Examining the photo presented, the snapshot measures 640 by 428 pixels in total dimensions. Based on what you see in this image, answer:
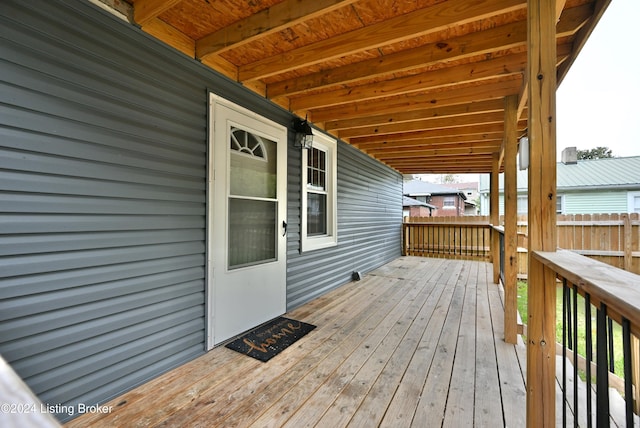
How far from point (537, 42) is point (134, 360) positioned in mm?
3079

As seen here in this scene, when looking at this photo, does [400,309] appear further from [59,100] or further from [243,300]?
[59,100]

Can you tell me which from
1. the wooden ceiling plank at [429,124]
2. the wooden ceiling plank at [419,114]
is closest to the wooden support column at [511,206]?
the wooden ceiling plank at [419,114]

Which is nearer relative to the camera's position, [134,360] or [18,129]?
[18,129]

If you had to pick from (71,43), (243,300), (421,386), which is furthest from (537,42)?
(243,300)

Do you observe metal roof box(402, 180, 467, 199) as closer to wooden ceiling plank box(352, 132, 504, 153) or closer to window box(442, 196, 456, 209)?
window box(442, 196, 456, 209)

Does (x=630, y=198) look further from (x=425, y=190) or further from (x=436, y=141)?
(x=436, y=141)

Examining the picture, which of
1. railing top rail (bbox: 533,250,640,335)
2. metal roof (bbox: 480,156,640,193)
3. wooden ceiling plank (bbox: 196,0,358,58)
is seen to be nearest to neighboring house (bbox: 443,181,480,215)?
metal roof (bbox: 480,156,640,193)

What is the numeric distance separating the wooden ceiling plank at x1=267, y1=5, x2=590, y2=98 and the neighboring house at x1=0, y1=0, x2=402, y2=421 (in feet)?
1.86

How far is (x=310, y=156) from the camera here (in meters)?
4.09

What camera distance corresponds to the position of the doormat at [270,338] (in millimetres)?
2430

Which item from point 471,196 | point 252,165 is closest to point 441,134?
point 252,165

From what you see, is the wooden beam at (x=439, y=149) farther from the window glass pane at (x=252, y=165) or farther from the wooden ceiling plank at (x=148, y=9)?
the wooden ceiling plank at (x=148, y=9)

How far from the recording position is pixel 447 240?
8.39 metres

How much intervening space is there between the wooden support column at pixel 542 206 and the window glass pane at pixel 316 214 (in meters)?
2.92
